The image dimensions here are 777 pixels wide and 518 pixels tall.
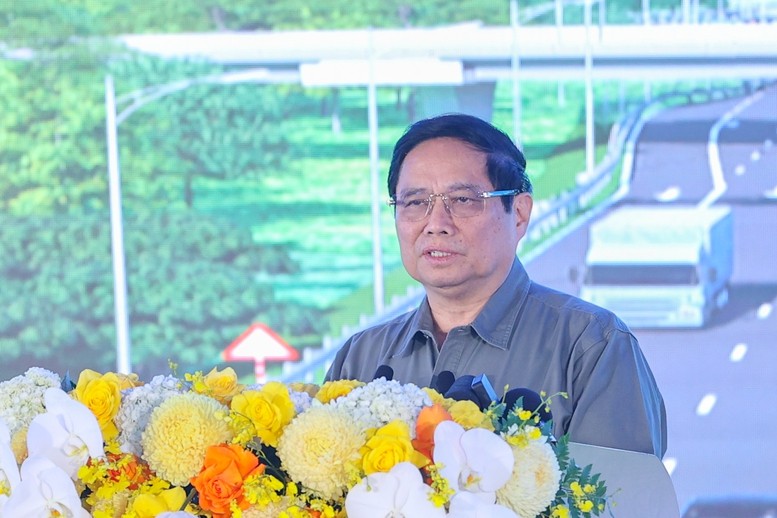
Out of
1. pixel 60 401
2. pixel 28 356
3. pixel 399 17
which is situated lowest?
pixel 28 356

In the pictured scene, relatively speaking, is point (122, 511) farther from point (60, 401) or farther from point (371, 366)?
point (371, 366)

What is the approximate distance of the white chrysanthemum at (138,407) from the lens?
46.9 inches

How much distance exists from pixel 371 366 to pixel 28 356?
3.82 m

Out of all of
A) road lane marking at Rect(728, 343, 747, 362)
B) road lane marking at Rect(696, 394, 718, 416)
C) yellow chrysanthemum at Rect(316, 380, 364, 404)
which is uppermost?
yellow chrysanthemum at Rect(316, 380, 364, 404)

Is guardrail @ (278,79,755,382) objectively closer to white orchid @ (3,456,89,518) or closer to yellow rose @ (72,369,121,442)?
yellow rose @ (72,369,121,442)

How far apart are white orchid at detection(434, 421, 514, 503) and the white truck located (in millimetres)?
4294

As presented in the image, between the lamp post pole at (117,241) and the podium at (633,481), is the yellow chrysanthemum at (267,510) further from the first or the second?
the lamp post pole at (117,241)

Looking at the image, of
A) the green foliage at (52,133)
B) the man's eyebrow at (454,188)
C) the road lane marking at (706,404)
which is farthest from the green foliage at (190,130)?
the man's eyebrow at (454,188)

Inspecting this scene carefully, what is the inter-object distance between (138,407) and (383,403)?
10.7 inches

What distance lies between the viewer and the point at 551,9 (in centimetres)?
527

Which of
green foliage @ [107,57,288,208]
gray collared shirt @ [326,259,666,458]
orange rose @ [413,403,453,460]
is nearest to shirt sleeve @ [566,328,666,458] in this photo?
gray collared shirt @ [326,259,666,458]

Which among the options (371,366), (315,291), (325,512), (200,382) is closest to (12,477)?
(200,382)

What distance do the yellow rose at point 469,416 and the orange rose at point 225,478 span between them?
0.62 ft

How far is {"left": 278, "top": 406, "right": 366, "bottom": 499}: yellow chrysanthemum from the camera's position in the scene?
107 centimetres
